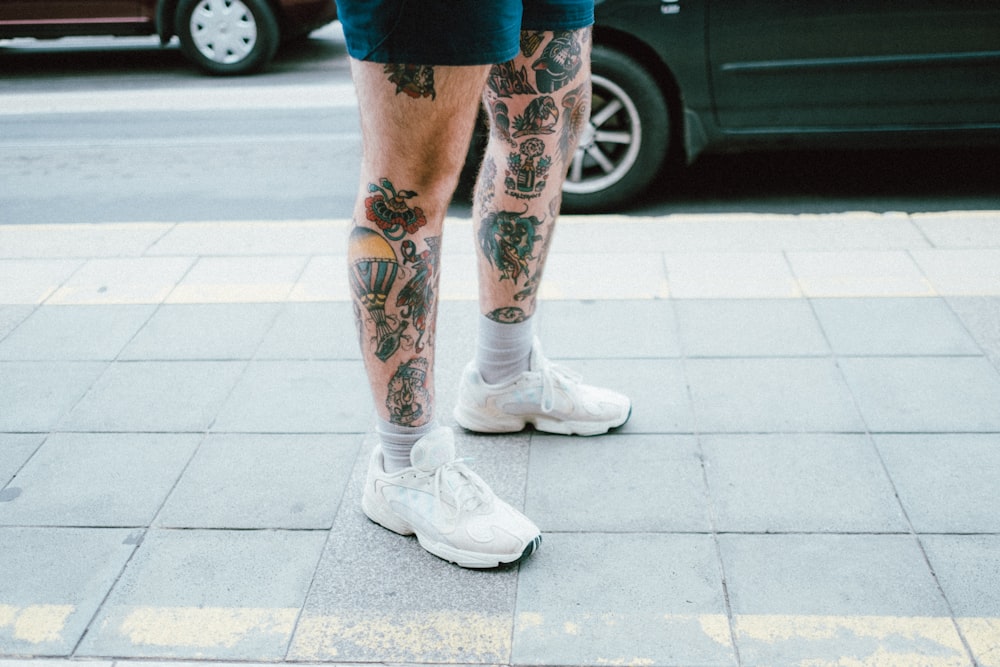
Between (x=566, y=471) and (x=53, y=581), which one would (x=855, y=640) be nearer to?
(x=566, y=471)

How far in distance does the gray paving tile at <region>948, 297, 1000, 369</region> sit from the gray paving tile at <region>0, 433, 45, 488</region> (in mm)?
2402

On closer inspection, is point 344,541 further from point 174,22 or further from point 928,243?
point 174,22

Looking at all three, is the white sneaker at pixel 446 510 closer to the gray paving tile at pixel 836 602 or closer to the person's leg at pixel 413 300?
the person's leg at pixel 413 300

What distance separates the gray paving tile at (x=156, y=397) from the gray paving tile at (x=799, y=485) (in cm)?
124

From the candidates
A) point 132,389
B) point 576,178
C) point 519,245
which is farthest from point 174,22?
point 519,245

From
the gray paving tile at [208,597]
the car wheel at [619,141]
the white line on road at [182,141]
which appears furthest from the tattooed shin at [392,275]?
the white line on road at [182,141]

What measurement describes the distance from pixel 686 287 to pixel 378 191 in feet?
5.33

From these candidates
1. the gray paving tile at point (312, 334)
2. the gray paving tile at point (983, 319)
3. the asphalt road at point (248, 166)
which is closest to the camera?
the gray paving tile at point (983, 319)

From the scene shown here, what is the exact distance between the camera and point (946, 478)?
6.57ft

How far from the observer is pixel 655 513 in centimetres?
192

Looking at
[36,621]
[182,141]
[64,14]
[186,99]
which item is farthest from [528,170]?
[64,14]

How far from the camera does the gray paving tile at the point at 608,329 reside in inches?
104

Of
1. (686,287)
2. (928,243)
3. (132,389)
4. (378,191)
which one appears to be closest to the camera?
(378,191)

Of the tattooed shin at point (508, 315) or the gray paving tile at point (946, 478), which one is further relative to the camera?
the tattooed shin at point (508, 315)
